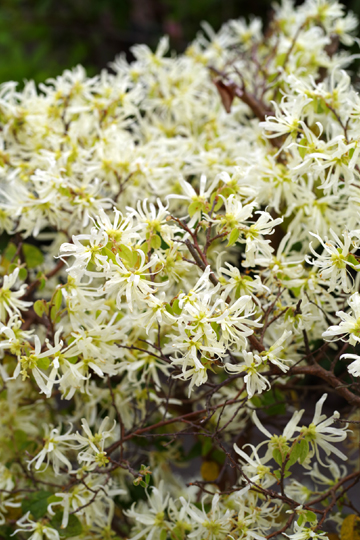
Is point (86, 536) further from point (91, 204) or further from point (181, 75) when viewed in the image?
point (181, 75)

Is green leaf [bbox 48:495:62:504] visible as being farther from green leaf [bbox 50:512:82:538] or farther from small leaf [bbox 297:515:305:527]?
small leaf [bbox 297:515:305:527]

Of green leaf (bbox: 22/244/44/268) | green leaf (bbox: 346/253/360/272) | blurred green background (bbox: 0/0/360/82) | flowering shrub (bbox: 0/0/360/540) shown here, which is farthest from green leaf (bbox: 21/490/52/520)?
blurred green background (bbox: 0/0/360/82)

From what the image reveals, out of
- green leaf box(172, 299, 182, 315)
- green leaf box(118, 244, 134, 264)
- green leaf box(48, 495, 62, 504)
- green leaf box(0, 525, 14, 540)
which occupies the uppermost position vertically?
green leaf box(118, 244, 134, 264)

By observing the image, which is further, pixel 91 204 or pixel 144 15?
pixel 144 15

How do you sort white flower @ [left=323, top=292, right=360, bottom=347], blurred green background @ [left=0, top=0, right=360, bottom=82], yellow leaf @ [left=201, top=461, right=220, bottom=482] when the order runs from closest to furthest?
white flower @ [left=323, top=292, right=360, bottom=347] < yellow leaf @ [left=201, top=461, right=220, bottom=482] < blurred green background @ [left=0, top=0, right=360, bottom=82]

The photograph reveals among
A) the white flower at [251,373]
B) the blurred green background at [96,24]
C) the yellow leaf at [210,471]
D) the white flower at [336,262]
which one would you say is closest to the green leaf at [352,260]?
the white flower at [336,262]

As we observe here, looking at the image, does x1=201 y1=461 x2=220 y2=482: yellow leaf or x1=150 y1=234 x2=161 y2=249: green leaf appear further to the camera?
x1=201 y1=461 x2=220 y2=482: yellow leaf

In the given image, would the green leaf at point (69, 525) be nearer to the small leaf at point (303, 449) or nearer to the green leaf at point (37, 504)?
the green leaf at point (37, 504)

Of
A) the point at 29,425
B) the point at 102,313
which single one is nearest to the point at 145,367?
the point at 102,313
